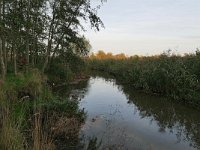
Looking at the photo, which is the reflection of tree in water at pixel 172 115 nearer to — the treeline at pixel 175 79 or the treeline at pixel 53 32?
the treeline at pixel 175 79

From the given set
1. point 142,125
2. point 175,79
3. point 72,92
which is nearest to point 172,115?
point 142,125

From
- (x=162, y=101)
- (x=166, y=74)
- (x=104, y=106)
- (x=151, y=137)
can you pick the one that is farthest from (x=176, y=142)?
(x=166, y=74)

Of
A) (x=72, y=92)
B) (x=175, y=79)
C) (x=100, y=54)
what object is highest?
(x=100, y=54)

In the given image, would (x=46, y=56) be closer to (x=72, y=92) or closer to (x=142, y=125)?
(x=72, y=92)

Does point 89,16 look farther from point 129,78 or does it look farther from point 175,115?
point 175,115

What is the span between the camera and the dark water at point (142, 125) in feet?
35.8

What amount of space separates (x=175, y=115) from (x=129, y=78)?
16575 mm

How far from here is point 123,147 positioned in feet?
33.1

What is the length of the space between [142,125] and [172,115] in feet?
9.70

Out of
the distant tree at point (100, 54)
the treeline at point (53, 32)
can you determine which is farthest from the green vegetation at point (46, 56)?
the distant tree at point (100, 54)

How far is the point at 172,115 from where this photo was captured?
16125 millimetres

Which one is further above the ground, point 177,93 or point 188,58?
point 188,58

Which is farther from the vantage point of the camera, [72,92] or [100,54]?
[100,54]

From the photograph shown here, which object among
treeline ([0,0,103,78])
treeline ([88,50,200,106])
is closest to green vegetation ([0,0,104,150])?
treeline ([0,0,103,78])
